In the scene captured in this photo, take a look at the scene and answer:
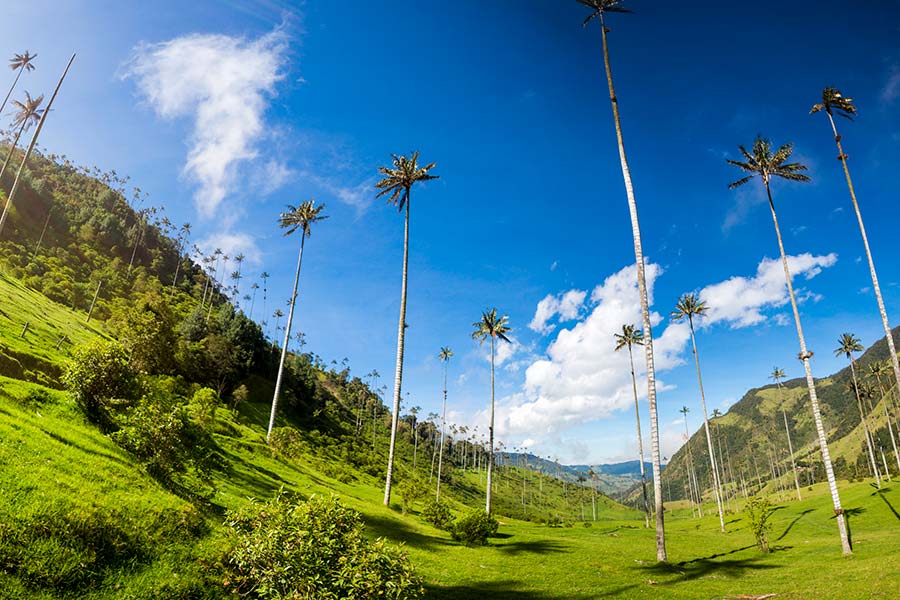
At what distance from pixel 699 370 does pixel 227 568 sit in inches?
2814

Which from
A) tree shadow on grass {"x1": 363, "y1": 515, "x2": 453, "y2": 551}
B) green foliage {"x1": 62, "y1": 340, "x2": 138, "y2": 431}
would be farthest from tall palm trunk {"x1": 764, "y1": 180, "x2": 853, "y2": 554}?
green foliage {"x1": 62, "y1": 340, "x2": 138, "y2": 431}

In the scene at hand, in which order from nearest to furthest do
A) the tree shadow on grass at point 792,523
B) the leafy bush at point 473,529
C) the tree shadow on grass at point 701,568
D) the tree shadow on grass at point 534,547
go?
1. the tree shadow on grass at point 701,568
2. the tree shadow on grass at point 534,547
3. the leafy bush at point 473,529
4. the tree shadow on grass at point 792,523

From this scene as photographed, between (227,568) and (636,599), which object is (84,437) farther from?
(636,599)

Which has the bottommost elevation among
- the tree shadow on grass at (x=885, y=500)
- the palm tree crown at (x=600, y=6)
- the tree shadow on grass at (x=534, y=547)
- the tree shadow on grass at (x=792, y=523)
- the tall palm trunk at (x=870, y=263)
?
the tree shadow on grass at (x=534, y=547)

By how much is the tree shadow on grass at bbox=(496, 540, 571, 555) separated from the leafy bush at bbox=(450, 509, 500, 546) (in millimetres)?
1924

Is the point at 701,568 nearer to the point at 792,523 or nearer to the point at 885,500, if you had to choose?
the point at 792,523

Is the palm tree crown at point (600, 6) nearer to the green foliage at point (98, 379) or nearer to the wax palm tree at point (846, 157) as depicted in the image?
the wax palm tree at point (846, 157)

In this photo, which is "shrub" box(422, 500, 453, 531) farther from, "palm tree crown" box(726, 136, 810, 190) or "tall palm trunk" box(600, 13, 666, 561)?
"palm tree crown" box(726, 136, 810, 190)

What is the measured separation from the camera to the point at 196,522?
1786 cm

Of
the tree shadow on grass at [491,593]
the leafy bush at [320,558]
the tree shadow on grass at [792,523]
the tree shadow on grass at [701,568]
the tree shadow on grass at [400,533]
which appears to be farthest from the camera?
the tree shadow on grass at [792,523]

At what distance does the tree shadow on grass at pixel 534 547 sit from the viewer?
36.8m

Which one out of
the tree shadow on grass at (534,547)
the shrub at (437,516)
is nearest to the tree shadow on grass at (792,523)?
the tree shadow on grass at (534,547)

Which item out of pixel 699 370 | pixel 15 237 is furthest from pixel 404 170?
pixel 15 237

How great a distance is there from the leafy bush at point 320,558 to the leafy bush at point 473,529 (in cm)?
2650
